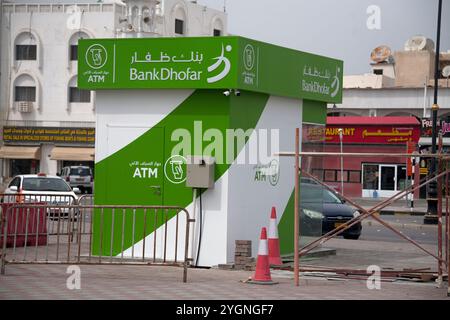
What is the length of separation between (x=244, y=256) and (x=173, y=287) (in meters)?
2.53

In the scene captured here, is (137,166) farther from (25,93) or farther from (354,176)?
(25,93)

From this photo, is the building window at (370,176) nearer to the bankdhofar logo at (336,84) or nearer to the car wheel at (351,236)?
the car wheel at (351,236)

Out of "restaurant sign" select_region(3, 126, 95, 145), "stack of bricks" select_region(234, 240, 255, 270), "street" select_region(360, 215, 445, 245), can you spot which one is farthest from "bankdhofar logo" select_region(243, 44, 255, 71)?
"restaurant sign" select_region(3, 126, 95, 145)

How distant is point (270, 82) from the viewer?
635 inches

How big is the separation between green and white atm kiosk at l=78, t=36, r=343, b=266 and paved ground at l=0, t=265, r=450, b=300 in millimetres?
1297

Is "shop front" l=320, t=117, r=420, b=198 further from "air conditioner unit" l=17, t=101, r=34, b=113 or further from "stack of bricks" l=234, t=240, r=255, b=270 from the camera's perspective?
"stack of bricks" l=234, t=240, r=255, b=270

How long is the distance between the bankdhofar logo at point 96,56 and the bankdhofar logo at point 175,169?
6.64ft

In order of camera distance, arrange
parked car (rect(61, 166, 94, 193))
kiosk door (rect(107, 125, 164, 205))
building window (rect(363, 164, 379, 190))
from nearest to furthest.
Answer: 1. kiosk door (rect(107, 125, 164, 205))
2. building window (rect(363, 164, 379, 190))
3. parked car (rect(61, 166, 94, 193))

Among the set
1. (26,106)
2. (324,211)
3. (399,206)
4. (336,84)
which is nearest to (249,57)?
(336,84)

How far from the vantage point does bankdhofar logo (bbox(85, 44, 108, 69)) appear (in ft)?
51.5

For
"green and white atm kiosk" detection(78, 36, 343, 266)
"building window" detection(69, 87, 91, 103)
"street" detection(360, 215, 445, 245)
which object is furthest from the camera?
"building window" detection(69, 87, 91, 103)
